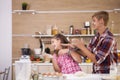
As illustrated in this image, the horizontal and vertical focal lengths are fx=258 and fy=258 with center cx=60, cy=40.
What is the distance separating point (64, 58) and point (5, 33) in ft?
11.3

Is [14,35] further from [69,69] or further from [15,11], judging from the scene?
[69,69]

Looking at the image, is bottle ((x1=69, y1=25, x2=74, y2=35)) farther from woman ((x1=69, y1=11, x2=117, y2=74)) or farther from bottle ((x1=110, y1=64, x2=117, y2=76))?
bottle ((x1=110, y1=64, x2=117, y2=76))

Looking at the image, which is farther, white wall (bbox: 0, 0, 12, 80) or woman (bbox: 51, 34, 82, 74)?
white wall (bbox: 0, 0, 12, 80)

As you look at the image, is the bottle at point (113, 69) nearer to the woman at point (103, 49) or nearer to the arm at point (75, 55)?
the woman at point (103, 49)

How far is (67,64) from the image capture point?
306 centimetres

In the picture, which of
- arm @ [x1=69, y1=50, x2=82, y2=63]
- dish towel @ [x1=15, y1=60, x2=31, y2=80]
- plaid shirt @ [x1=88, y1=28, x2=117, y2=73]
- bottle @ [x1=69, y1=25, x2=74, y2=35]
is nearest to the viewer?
dish towel @ [x1=15, y1=60, x2=31, y2=80]

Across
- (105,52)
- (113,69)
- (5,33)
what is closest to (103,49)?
(105,52)

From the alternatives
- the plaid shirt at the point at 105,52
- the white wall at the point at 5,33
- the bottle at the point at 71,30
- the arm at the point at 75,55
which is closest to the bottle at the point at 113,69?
the plaid shirt at the point at 105,52

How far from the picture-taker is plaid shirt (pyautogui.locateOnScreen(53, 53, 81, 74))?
299 cm

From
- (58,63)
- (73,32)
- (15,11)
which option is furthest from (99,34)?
(15,11)

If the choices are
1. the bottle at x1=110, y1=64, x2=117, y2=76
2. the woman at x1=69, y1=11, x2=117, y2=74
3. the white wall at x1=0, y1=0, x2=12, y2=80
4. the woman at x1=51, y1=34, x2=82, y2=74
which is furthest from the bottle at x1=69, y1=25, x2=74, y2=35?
the bottle at x1=110, y1=64, x2=117, y2=76

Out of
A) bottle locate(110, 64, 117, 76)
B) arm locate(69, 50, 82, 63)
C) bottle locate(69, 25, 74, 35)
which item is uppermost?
bottle locate(69, 25, 74, 35)

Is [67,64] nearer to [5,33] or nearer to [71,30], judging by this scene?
[71,30]

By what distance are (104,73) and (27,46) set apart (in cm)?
365
